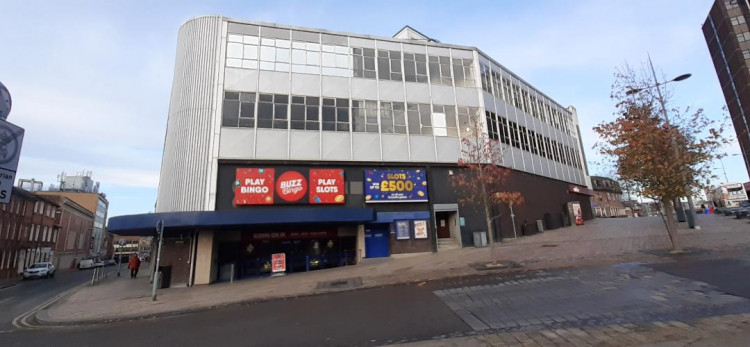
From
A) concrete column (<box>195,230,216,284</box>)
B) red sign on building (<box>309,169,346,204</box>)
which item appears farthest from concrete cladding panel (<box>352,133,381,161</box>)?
concrete column (<box>195,230,216,284</box>)

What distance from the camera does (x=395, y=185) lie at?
21.2 metres

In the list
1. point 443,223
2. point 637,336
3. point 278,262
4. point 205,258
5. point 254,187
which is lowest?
point 637,336

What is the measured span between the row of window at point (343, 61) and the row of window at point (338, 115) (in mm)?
2064

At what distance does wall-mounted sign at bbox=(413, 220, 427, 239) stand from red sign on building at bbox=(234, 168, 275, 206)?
8873mm

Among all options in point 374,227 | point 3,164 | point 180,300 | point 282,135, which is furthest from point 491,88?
point 3,164

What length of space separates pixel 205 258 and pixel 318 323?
479 inches

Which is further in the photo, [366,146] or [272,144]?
[366,146]

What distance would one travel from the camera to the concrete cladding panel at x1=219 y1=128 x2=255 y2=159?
1898 centimetres

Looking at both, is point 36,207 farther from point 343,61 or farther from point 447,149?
point 447,149

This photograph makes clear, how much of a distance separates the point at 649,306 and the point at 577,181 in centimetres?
3488

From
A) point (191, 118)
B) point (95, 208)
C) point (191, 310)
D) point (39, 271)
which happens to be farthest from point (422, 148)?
point (95, 208)

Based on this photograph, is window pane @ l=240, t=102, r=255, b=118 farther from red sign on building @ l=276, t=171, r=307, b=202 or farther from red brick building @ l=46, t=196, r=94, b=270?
red brick building @ l=46, t=196, r=94, b=270

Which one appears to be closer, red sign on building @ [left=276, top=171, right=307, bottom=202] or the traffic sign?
the traffic sign

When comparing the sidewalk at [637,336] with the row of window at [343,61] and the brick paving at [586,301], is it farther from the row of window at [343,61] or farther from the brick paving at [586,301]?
the row of window at [343,61]
